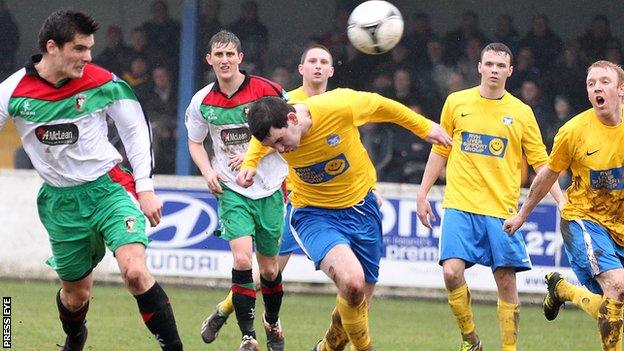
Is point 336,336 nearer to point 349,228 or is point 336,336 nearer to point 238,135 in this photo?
point 349,228

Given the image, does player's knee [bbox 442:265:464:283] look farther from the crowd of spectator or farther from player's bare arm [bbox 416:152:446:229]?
the crowd of spectator

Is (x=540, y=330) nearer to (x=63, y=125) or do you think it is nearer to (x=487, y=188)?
(x=487, y=188)

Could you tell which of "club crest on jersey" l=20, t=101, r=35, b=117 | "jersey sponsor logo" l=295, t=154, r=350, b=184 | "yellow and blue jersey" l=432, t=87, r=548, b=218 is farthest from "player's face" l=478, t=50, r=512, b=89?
"club crest on jersey" l=20, t=101, r=35, b=117

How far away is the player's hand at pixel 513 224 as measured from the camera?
8008 millimetres

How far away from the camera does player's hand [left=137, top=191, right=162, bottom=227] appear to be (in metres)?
6.85

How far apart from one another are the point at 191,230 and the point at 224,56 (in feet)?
15.5

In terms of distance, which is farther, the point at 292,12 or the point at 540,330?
the point at 292,12

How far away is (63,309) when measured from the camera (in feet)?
25.1

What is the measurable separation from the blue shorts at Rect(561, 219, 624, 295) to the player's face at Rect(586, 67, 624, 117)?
0.76 metres

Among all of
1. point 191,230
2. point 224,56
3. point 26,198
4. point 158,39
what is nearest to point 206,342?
point 224,56

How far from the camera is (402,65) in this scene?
15.0m

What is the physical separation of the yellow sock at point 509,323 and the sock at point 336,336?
117 centimetres

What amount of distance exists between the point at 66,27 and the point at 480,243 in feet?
11.5

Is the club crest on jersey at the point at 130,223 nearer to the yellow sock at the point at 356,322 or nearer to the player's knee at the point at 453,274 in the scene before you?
the yellow sock at the point at 356,322
